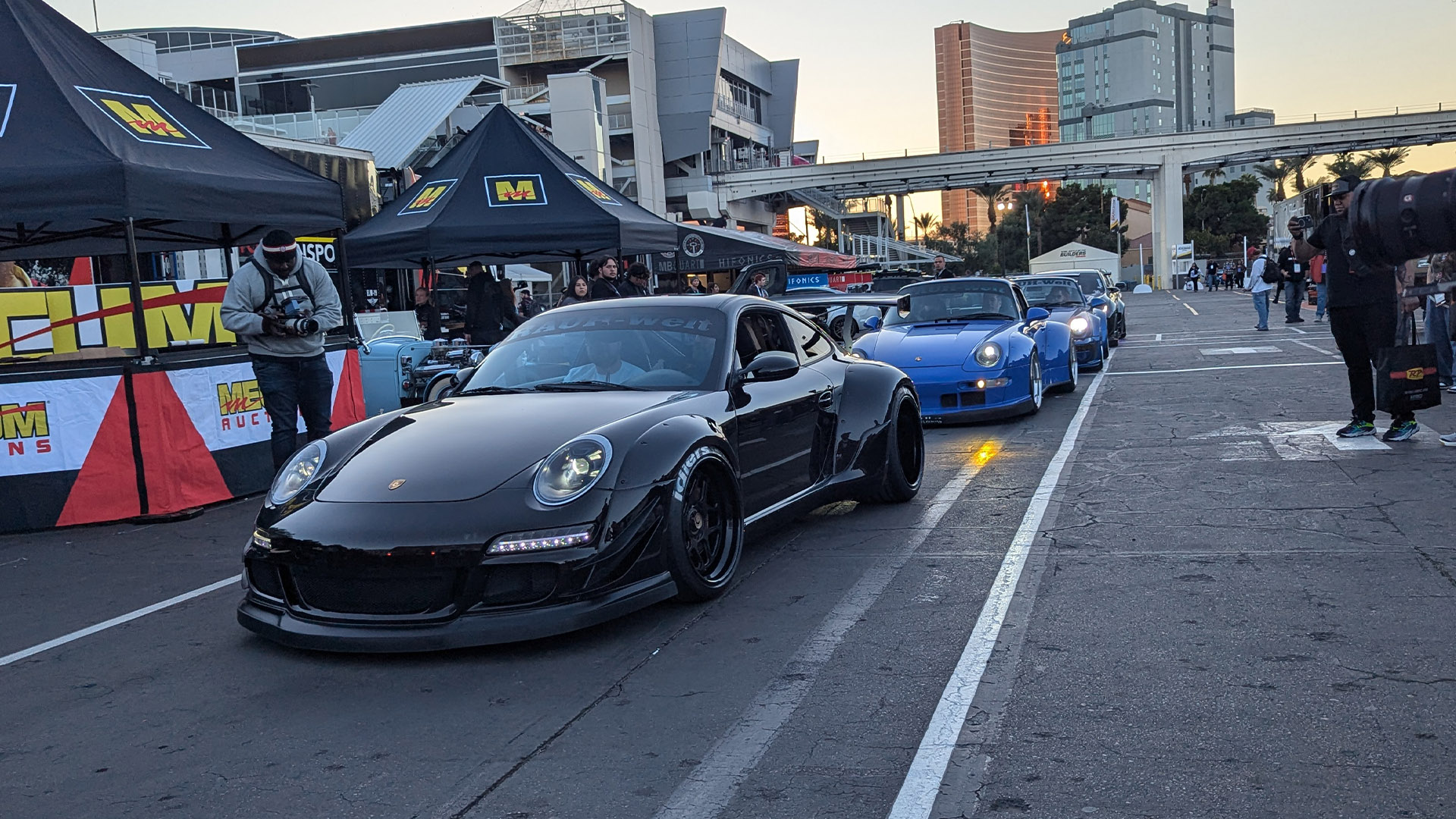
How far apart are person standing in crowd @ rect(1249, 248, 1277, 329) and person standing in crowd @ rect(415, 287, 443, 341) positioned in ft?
48.1

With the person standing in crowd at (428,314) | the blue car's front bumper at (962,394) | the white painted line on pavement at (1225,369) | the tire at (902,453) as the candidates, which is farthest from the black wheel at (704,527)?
the white painted line on pavement at (1225,369)

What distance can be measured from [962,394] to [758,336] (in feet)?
15.6

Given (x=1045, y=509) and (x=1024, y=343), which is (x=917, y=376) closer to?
(x=1024, y=343)

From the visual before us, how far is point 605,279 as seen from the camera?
12.5 m

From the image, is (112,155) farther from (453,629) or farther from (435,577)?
(453,629)

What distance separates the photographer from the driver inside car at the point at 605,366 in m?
5.61

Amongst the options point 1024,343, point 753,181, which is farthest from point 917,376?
point 753,181

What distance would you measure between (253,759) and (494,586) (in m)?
1.02

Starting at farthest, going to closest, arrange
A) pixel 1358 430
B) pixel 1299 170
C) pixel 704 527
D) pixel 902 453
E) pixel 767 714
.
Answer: pixel 1299 170, pixel 1358 430, pixel 902 453, pixel 704 527, pixel 767 714

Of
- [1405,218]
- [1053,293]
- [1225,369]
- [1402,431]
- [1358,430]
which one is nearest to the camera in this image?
[1405,218]

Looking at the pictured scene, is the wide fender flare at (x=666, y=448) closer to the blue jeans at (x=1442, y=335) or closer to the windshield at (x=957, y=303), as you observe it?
the windshield at (x=957, y=303)

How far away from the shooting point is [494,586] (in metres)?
4.25

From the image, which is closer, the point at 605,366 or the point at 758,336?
the point at 605,366

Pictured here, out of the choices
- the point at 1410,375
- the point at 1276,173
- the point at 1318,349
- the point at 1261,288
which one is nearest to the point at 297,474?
the point at 1410,375
